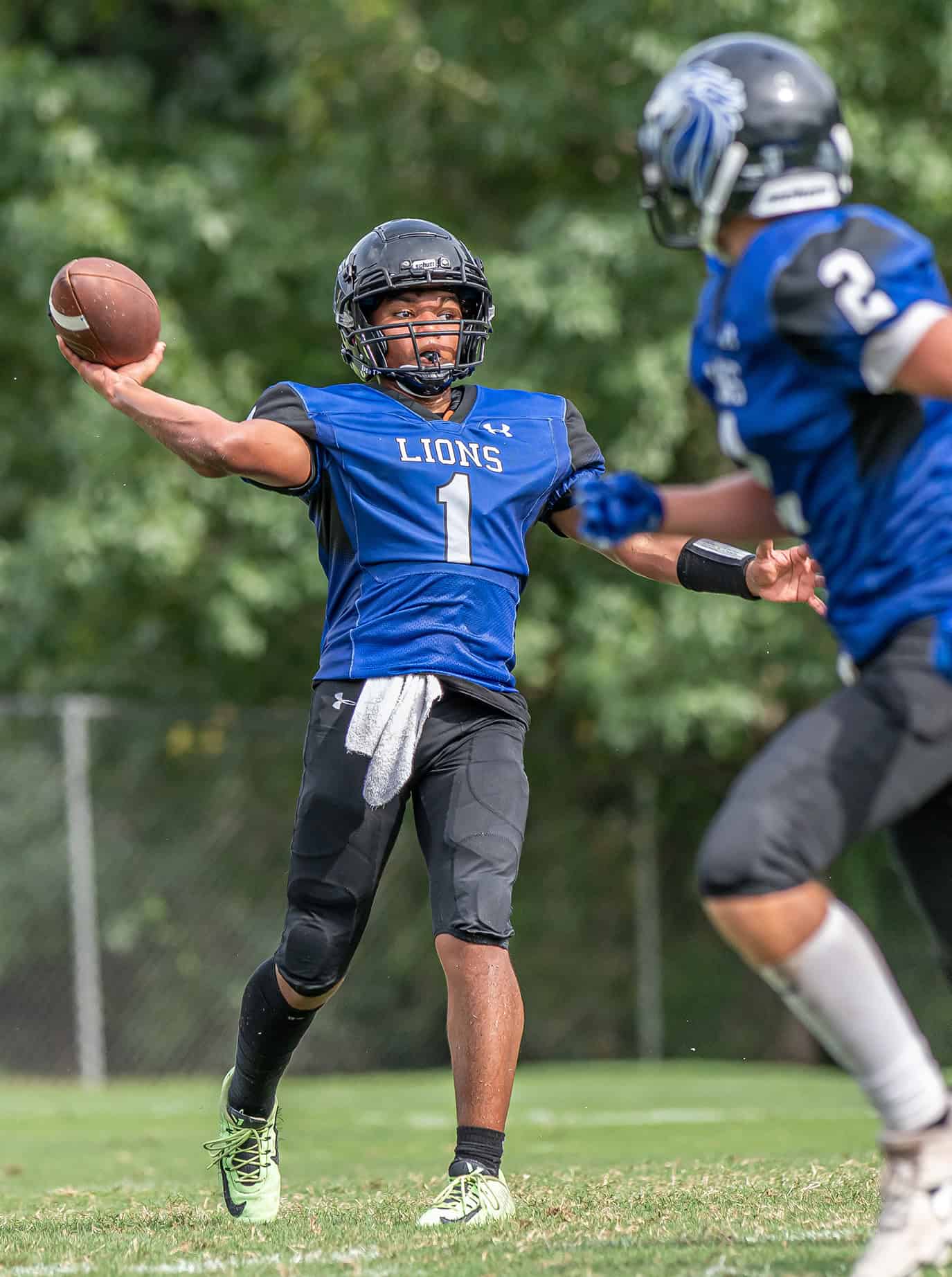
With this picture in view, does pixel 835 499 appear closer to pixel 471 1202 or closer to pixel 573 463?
pixel 573 463

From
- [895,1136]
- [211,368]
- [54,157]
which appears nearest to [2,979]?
[211,368]

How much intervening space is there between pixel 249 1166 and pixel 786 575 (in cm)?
203

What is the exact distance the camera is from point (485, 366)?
37.7 ft

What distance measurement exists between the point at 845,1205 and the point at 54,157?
992 centimetres

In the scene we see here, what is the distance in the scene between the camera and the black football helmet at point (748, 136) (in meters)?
3.18

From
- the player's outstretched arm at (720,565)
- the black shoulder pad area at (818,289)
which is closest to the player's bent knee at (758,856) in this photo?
the black shoulder pad area at (818,289)

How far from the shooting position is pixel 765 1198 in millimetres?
4512

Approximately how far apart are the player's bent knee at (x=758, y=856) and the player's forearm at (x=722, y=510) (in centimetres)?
70

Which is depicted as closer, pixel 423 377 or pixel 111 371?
pixel 111 371

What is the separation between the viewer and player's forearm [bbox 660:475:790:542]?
3535 millimetres

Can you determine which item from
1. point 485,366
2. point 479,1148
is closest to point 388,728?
→ point 479,1148

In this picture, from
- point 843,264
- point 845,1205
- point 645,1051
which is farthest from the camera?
point 645,1051

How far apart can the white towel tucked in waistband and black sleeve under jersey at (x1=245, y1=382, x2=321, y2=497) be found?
1.74 ft

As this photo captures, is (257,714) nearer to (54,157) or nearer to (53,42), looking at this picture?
(54,157)
